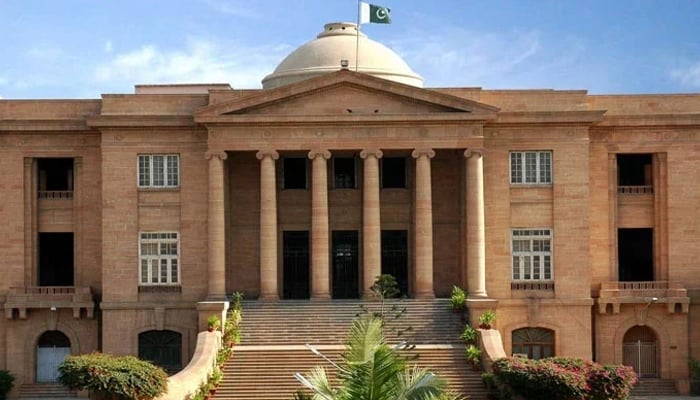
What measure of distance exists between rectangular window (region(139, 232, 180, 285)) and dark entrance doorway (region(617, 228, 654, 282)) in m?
19.4

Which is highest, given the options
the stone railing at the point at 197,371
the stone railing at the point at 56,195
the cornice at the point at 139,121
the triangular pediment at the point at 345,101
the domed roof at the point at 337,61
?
the domed roof at the point at 337,61

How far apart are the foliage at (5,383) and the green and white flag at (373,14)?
68.6ft

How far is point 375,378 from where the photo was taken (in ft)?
66.5

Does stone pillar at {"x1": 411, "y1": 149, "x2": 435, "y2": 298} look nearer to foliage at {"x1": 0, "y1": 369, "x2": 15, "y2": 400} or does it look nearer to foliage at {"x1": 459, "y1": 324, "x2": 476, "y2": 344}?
foliage at {"x1": 459, "y1": 324, "x2": 476, "y2": 344}

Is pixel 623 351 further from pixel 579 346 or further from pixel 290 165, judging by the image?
pixel 290 165

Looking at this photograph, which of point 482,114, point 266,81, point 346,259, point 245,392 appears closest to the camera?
point 245,392

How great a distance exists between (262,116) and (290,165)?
4.33m

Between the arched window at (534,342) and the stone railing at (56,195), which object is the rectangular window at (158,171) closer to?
the stone railing at (56,195)

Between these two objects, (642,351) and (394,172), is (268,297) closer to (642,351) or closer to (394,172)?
Answer: (394,172)

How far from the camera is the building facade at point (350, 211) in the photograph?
48.2 metres

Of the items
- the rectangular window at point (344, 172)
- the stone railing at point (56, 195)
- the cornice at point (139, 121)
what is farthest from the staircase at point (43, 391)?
the rectangular window at point (344, 172)

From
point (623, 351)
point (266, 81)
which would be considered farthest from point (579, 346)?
point (266, 81)

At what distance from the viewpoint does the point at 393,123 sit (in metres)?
48.0

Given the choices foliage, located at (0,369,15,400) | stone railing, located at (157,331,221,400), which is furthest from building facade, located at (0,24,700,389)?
stone railing, located at (157,331,221,400)
